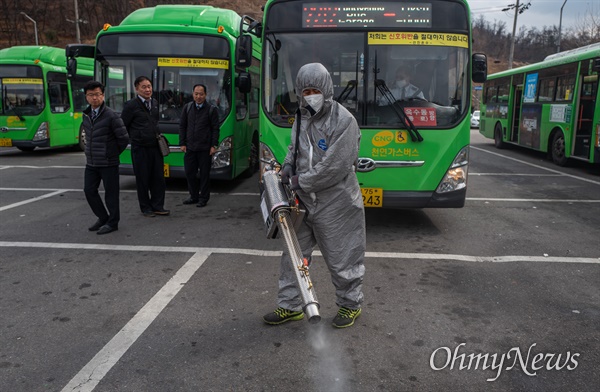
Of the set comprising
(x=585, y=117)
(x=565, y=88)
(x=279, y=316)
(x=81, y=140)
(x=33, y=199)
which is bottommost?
(x=33, y=199)

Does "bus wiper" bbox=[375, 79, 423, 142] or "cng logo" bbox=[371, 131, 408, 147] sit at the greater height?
"bus wiper" bbox=[375, 79, 423, 142]

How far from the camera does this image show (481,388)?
2953mm

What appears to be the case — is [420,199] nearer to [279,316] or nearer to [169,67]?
[279,316]

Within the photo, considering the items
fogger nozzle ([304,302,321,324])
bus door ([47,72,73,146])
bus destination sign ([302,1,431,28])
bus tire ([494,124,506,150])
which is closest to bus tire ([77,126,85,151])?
bus door ([47,72,73,146])

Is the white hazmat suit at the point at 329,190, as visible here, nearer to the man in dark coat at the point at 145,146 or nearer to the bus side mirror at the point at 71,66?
the man in dark coat at the point at 145,146

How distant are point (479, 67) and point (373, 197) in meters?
2.11

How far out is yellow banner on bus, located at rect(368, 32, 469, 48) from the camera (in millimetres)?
6047

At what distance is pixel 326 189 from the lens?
3.54 m

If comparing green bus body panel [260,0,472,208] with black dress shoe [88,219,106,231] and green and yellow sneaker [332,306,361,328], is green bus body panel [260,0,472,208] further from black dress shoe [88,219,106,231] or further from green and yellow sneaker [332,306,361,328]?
green and yellow sneaker [332,306,361,328]

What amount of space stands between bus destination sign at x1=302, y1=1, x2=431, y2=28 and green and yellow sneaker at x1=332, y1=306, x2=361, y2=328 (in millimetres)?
3660

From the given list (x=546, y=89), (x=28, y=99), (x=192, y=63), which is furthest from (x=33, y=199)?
(x=546, y=89)

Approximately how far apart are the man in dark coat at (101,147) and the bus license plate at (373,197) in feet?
9.69

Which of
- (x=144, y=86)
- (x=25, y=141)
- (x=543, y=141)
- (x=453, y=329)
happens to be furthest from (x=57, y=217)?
(x=543, y=141)

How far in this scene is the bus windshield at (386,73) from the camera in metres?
6.07
